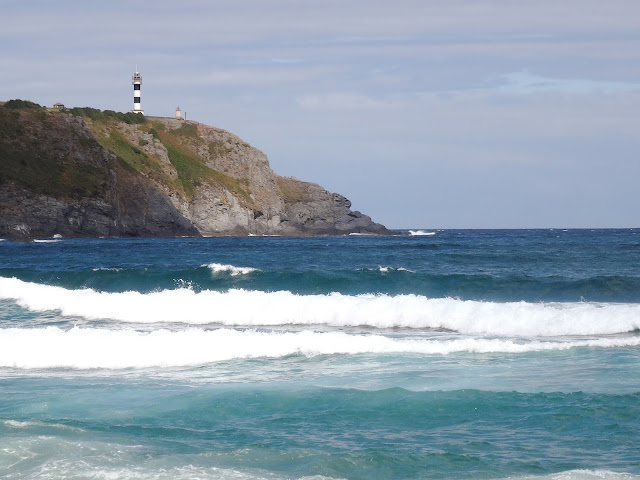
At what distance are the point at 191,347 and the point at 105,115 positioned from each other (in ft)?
296

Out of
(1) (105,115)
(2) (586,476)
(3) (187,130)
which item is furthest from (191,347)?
(3) (187,130)

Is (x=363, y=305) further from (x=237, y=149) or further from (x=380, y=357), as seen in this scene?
(x=237, y=149)

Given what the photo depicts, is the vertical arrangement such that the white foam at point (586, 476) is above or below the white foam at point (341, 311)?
below

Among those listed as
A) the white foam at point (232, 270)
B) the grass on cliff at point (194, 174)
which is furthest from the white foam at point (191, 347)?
the grass on cliff at point (194, 174)

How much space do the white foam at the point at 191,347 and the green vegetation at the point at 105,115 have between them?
86308 mm

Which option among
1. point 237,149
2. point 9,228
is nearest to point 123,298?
point 9,228

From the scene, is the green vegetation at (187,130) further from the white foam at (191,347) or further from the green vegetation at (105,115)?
the white foam at (191,347)

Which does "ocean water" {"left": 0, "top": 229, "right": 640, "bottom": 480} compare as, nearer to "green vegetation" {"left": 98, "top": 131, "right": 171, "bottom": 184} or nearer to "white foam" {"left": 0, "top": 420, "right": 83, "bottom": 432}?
"white foam" {"left": 0, "top": 420, "right": 83, "bottom": 432}

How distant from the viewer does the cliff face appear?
72.1 meters

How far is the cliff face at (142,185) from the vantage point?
72.1 meters

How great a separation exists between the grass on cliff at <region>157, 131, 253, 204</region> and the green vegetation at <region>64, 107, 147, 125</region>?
4638mm

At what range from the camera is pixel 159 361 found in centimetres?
1359

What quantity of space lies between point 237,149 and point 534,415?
9614 cm

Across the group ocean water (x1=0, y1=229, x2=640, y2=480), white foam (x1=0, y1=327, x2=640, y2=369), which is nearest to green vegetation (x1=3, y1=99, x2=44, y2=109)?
ocean water (x1=0, y1=229, x2=640, y2=480)
